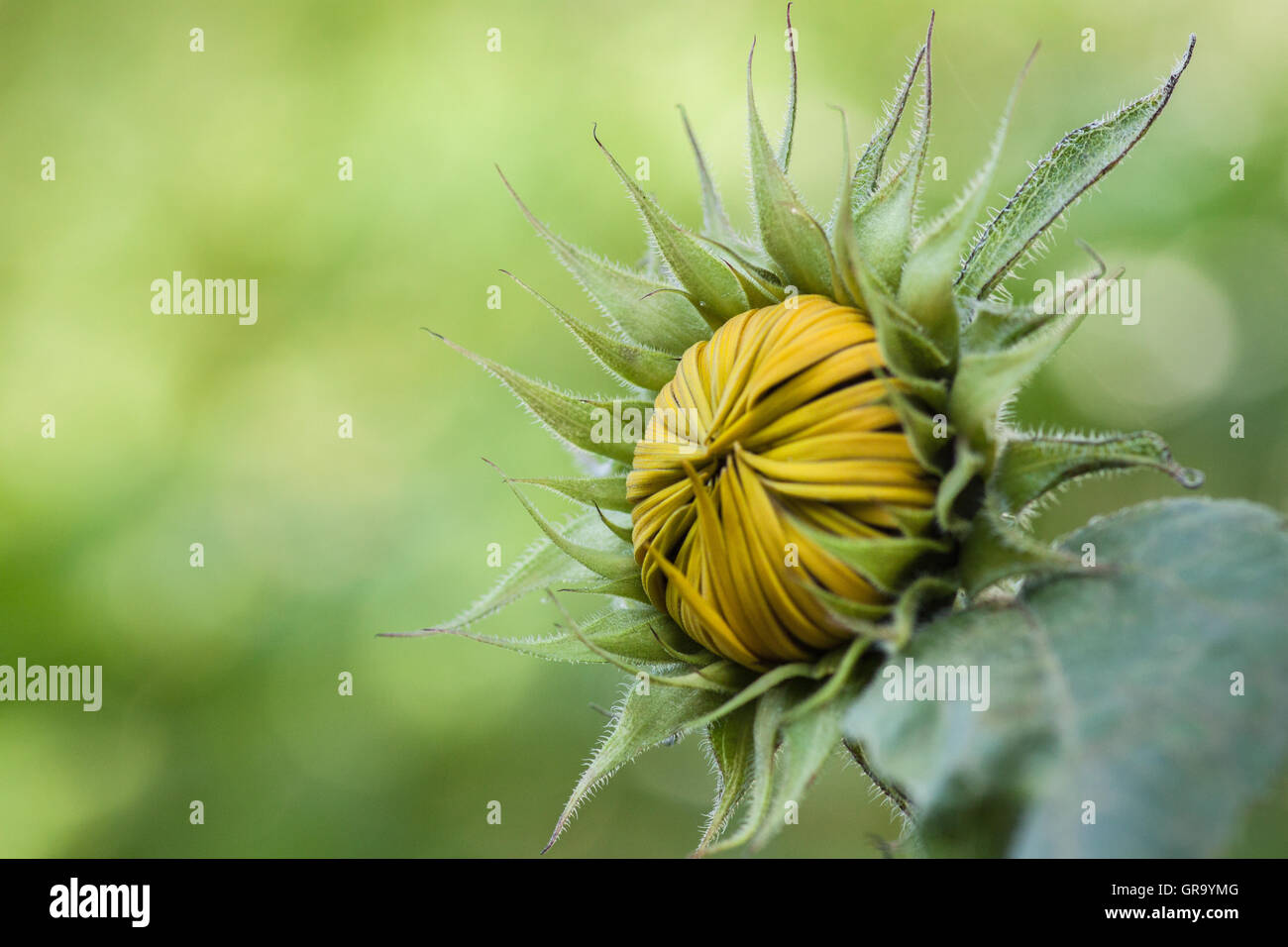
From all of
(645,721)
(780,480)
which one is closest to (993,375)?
(780,480)

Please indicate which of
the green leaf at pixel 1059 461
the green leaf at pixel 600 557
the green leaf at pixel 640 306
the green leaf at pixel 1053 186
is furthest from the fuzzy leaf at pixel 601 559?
the green leaf at pixel 1053 186

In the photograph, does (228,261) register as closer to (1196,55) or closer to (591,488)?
(591,488)

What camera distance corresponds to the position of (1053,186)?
2.34 m

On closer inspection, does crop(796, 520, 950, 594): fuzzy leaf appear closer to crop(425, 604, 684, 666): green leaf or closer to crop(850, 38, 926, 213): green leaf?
crop(425, 604, 684, 666): green leaf

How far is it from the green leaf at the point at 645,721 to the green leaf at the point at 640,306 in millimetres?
870

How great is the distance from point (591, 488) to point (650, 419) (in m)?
0.23

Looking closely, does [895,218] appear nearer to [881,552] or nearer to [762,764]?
[881,552]

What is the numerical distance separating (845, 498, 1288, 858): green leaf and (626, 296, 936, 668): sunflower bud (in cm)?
24

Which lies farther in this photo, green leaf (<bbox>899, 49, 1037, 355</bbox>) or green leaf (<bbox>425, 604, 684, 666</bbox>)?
green leaf (<bbox>425, 604, 684, 666</bbox>)

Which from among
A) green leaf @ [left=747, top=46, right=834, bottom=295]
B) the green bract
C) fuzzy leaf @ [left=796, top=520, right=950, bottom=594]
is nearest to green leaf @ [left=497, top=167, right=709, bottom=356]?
the green bract

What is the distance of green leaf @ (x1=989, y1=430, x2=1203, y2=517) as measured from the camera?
202 cm

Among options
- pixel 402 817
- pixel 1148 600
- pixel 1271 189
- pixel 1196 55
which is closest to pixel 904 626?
pixel 1148 600
